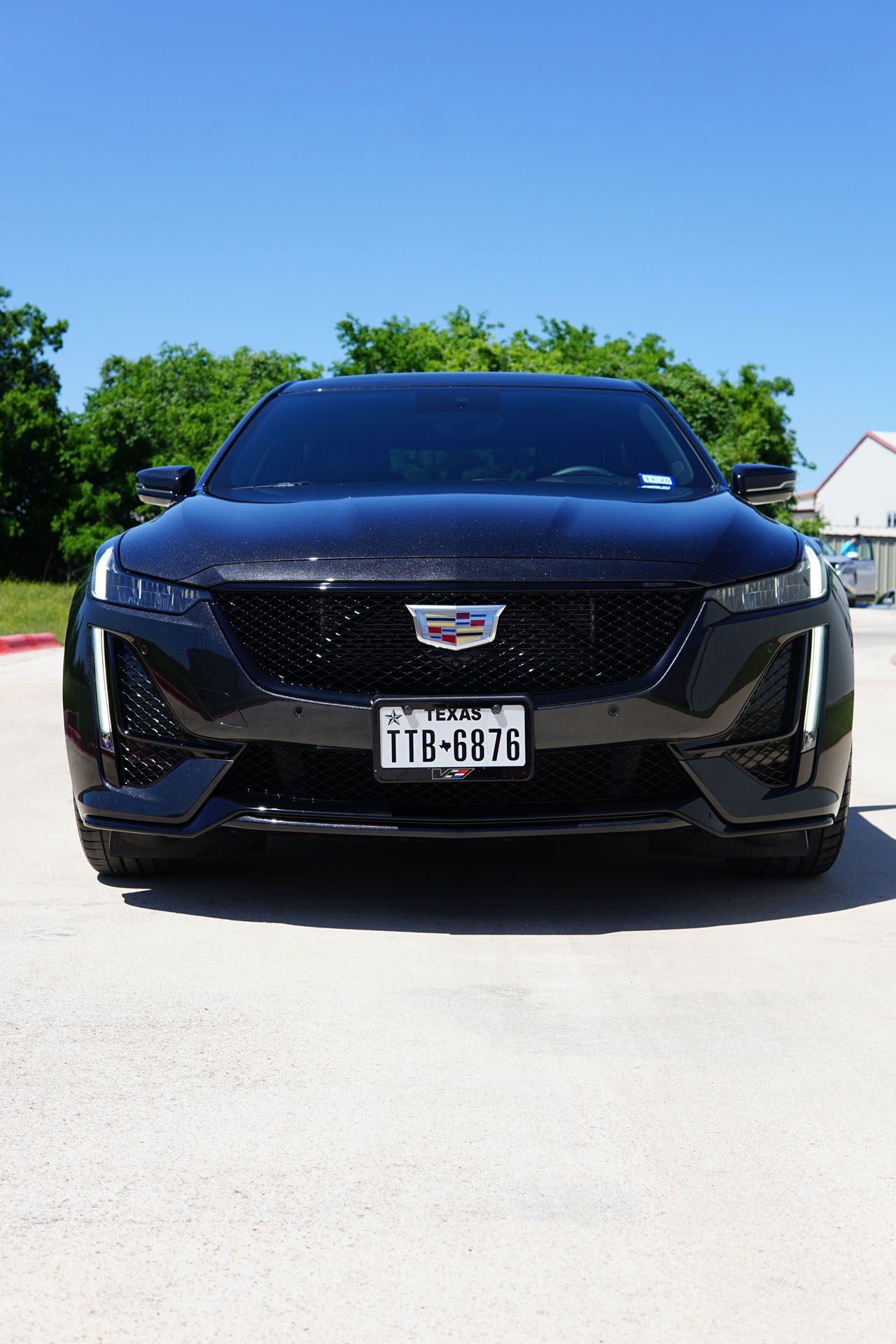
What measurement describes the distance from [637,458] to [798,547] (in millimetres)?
1002

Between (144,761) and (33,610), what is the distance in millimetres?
18220

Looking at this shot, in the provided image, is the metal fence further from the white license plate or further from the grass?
the white license plate

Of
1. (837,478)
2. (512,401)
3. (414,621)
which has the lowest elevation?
(837,478)

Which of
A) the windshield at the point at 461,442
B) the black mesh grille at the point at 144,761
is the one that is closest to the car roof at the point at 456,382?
the windshield at the point at 461,442

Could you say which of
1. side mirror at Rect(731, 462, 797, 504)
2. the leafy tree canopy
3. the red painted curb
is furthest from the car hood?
the leafy tree canopy

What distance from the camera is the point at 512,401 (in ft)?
17.1

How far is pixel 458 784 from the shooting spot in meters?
3.62

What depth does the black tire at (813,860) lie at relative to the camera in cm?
405

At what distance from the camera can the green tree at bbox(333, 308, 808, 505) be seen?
A: 54.1 metres

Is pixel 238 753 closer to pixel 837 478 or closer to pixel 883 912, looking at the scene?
pixel 883 912

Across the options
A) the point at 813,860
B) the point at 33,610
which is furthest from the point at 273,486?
the point at 33,610

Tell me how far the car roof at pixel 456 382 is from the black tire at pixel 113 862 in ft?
6.07

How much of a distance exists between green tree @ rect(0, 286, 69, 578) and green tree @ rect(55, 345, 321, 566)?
2.31ft

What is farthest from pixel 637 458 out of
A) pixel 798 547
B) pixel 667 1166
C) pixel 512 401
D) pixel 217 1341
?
pixel 217 1341
